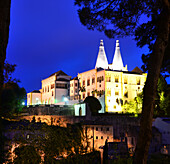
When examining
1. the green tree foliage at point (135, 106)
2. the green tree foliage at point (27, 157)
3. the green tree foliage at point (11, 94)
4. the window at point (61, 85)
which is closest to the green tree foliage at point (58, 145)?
the green tree foliage at point (27, 157)

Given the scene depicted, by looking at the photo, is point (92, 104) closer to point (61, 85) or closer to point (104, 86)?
point (104, 86)

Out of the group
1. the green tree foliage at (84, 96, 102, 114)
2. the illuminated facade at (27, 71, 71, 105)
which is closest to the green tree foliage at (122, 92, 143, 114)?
the green tree foliage at (84, 96, 102, 114)

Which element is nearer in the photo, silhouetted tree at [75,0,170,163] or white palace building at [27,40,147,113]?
silhouetted tree at [75,0,170,163]

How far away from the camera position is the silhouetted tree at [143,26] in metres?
7.22

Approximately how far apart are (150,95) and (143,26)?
5787 mm

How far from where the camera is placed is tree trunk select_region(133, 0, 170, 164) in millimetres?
7070

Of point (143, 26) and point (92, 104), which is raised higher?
point (143, 26)

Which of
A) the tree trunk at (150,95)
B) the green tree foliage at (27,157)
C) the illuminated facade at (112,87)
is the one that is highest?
the illuminated facade at (112,87)

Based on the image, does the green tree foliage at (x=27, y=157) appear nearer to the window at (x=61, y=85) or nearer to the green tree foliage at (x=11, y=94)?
the green tree foliage at (x=11, y=94)

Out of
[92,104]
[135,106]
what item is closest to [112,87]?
[135,106]

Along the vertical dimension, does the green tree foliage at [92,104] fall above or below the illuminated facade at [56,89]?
below

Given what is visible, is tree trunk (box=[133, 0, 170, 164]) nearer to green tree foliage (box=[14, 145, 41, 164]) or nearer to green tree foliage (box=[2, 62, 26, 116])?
green tree foliage (box=[14, 145, 41, 164])

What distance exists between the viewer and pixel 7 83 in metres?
20.8

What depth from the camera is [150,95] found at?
736cm
